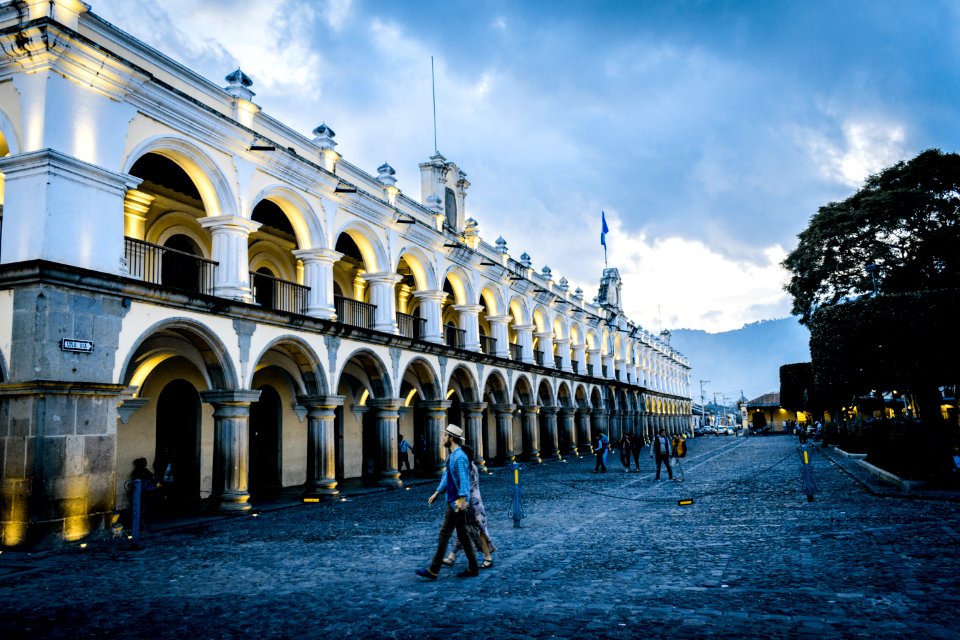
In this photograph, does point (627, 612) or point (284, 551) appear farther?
point (284, 551)

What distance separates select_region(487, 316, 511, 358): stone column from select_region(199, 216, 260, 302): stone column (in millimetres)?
15477

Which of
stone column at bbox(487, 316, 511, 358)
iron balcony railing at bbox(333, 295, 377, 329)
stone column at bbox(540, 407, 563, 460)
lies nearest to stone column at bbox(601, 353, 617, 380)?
stone column at bbox(540, 407, 563, 460)

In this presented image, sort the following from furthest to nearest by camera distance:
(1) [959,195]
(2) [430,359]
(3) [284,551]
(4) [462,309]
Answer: (1) [959,195] → (4) [462,309] → (2) [430,359] → (3) [284,551]

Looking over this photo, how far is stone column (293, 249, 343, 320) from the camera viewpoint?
1769 centimetres

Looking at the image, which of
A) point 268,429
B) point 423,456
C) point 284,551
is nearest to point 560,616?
point 284,551

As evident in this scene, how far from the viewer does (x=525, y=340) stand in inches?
1276

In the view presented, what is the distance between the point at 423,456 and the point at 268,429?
5.79 m

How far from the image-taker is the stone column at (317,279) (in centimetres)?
1769

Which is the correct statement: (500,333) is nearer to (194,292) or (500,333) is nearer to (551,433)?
(551,433)

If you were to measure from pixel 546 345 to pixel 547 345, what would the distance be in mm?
62

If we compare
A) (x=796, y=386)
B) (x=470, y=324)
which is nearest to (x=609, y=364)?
(x=796, y=386)

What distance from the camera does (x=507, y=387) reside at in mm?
29250

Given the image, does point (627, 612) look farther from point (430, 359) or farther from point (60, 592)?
point (430, 359)

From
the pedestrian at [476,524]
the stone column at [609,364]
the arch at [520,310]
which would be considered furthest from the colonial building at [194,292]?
the stone column at [609,364]
